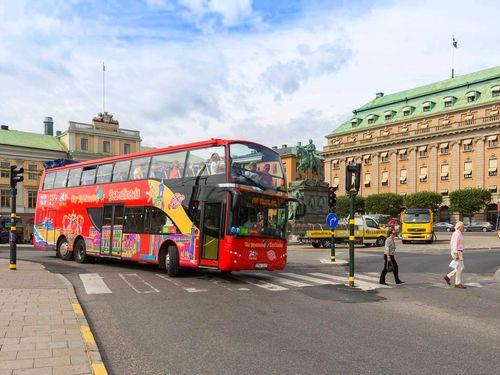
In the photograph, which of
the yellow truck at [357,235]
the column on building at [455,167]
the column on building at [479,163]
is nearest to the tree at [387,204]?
the column on building at [455,167]

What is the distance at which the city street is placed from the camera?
606cm

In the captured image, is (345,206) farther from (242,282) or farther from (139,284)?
(139,284)

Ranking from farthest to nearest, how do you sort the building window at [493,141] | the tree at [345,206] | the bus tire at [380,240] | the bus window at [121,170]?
1. the tree at [345,206]
2. the building window at [493,141]
3. the bus tire at [380,240]
4. the bus window at [121,170]

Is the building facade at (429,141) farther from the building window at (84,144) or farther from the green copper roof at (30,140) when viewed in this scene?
the green copper roof at (30,140)

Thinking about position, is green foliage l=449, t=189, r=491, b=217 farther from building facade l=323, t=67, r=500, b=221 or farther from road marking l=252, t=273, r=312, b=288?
road marking l=252, t=273, r=312, b=288

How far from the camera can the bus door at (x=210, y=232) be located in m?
13.5

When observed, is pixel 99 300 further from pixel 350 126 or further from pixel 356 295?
pixel 350 126

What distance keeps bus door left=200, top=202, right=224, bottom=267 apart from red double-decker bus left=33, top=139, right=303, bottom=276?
3 cm

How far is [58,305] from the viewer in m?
9.04

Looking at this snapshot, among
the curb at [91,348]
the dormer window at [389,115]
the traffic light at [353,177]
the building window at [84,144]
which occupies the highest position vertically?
the dormer window at [389,115]

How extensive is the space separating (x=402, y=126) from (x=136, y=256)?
87085mm

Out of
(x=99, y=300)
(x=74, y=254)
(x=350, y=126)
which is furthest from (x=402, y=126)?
(x=99, y=300)

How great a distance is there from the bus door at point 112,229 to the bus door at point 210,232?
4394 mm

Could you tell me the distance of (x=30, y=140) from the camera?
252 ft
